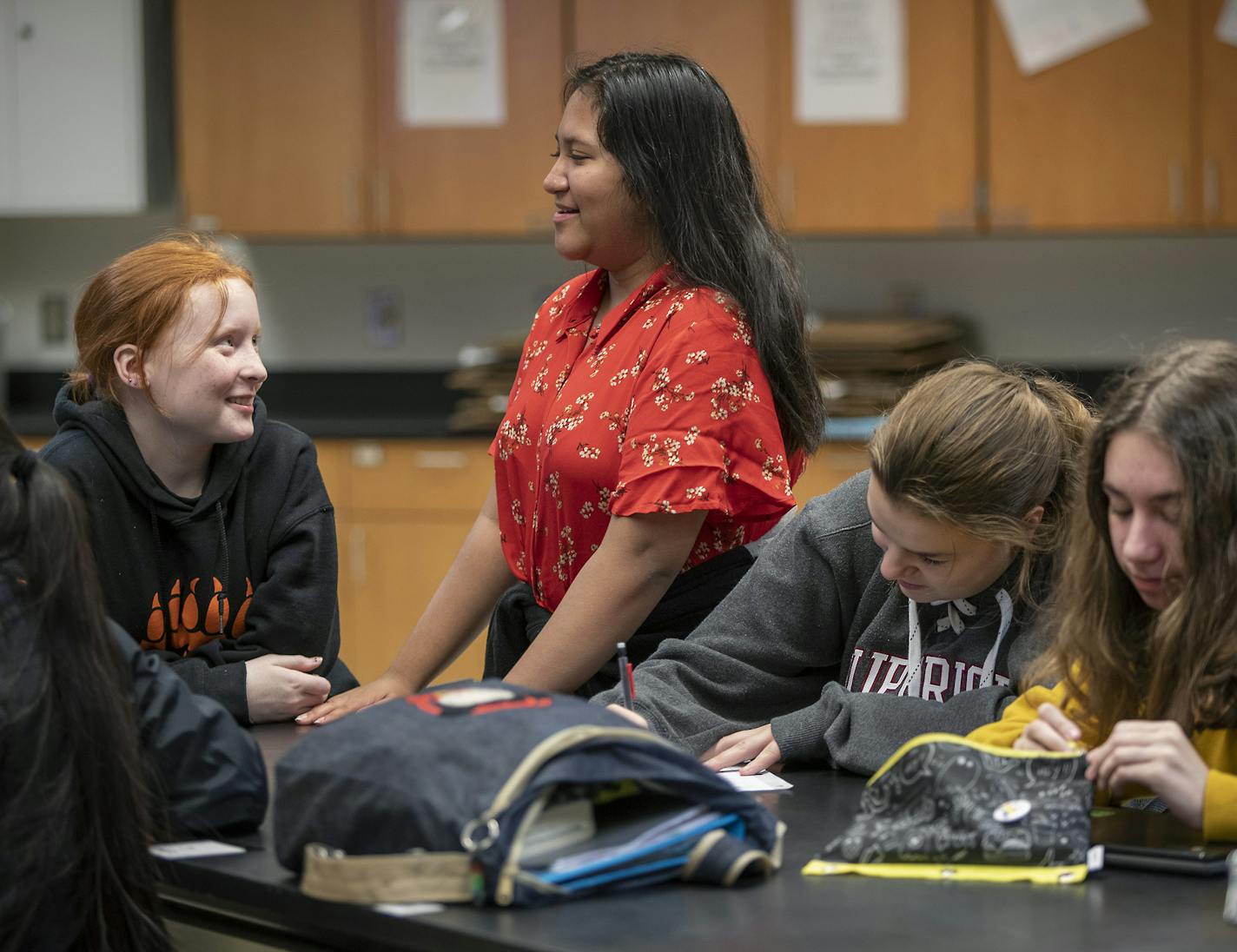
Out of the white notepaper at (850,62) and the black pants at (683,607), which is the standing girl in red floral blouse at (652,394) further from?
the white notepaper at (850,62)

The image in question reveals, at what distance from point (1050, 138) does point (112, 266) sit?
9.28 ft

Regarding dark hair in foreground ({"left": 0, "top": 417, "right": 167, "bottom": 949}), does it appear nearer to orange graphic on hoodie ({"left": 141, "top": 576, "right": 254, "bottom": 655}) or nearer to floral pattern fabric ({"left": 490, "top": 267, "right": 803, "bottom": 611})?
orange graphic on hoodie ({"left": 141, "top": 576, "right": 254, "bottom": 655})

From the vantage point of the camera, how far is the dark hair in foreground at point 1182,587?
1.31m

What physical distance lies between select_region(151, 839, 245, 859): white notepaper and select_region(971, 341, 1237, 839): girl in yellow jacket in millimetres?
650

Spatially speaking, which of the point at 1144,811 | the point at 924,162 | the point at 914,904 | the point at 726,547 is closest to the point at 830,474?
the point at 924,162

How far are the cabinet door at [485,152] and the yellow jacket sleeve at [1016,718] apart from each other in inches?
119

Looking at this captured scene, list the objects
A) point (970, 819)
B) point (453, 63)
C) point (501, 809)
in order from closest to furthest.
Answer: point (501, 809) < point (970, 819) < point (453, 63)

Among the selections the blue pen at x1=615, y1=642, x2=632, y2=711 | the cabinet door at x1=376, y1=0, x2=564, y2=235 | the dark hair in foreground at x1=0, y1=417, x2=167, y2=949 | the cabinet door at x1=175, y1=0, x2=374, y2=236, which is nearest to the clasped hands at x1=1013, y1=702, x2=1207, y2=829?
the blue pen at x1=615, y1=642, x2=632, y2=711

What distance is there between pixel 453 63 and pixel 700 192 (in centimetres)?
261

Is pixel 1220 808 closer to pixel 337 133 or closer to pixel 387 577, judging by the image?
pixel 387 577

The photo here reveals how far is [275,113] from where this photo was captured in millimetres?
4434

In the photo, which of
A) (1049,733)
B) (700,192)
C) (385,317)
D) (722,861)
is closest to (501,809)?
(722,861)

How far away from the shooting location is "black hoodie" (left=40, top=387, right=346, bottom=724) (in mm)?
1802

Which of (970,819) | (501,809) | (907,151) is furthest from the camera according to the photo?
(907,151)
